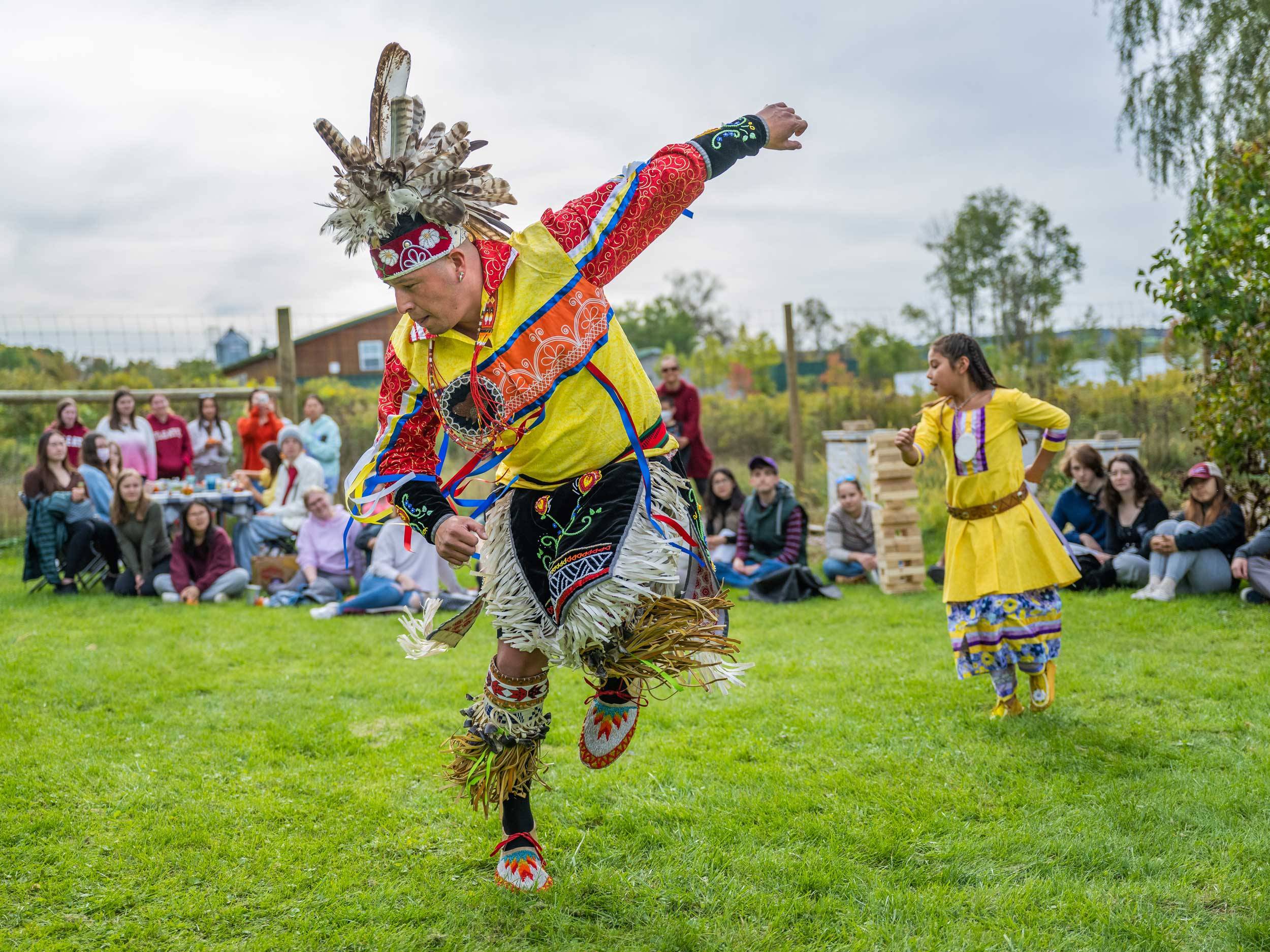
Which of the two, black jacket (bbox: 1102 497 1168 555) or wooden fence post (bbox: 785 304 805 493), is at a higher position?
wooden fence post (bbox: 785 304 805 493)

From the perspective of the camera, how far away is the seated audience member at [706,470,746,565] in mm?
9742

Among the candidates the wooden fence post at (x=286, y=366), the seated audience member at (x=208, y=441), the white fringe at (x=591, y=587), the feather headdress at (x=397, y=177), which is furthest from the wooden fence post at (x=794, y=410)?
the feather headdress at (x=397, y=177)

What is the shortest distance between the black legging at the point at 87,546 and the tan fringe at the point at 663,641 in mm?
8239

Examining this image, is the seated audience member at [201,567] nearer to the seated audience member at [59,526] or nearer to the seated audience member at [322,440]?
the seated audience member at [59,526]

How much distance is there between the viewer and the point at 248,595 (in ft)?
30.7

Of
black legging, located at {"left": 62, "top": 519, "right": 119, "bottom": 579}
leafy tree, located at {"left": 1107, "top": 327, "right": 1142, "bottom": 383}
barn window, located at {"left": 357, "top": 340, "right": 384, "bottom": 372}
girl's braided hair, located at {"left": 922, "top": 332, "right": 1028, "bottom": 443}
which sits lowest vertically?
black legging, located at {"left": 62, "top": 519, "right": 119, "bottom": 579}

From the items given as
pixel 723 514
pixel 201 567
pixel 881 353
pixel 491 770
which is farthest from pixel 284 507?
pixel 881 353

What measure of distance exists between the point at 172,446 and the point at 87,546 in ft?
5.66

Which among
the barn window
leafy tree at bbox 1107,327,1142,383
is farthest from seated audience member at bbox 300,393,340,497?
Answer: the barn window

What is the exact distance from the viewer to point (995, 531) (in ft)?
16.0

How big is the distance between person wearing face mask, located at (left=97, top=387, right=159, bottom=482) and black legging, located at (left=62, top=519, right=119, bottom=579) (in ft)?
3.04

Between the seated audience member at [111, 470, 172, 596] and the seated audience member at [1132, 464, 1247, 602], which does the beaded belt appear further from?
the seated audience member at [111, 470, 172, 596]

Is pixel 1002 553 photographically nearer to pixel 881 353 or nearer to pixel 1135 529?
pixel 1135 529

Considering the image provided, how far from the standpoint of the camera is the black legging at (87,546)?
9477 mm
